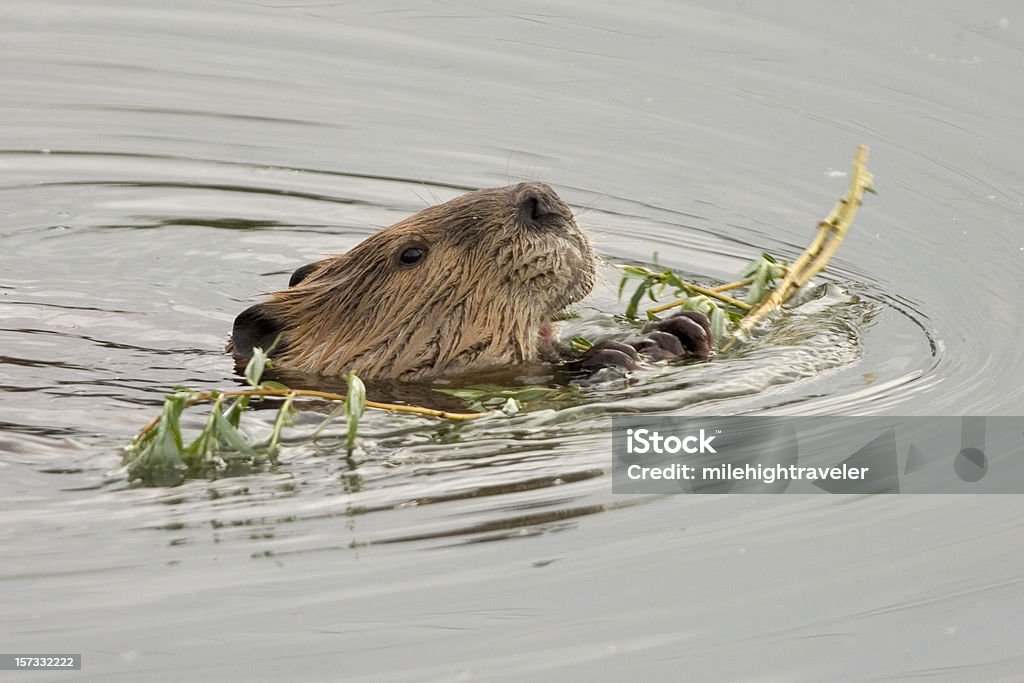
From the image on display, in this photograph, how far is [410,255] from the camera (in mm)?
5305

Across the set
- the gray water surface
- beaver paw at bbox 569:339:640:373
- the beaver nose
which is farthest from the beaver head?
the gray water surface

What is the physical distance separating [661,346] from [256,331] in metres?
1.31

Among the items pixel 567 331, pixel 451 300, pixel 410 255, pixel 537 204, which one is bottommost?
pixel 567 331

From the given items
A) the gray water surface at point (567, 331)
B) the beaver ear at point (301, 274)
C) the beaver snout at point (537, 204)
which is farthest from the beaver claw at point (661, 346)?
the beaver ear at point (301, 274)

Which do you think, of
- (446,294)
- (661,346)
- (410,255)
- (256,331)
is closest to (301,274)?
(256,331)

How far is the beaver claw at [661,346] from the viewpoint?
5312mm

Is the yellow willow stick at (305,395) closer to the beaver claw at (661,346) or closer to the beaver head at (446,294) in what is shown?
the beaver head at (446,294)

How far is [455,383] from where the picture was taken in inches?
208

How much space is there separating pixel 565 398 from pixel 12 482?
167 centimetres

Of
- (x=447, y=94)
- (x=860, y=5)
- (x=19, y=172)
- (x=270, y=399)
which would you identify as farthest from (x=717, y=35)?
(x=270, y=399)

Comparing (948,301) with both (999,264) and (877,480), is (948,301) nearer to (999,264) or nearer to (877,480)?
(999,264)

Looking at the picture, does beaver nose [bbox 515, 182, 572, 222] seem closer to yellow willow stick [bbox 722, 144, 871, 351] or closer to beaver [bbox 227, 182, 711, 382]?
beaver [bbox 227, 182, 711, 382]

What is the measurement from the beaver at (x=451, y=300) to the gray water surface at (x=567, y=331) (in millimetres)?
262

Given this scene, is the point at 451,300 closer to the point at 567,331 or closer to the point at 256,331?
the point at 256,331
